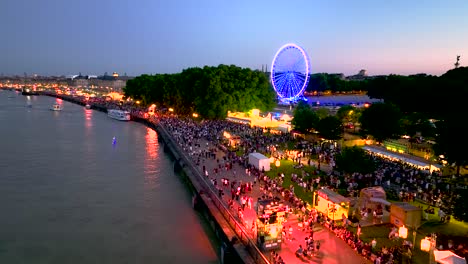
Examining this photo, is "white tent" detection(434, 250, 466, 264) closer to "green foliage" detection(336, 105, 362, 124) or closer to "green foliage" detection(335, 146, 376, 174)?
"green foliage" detection(335, 146, 376, 174)

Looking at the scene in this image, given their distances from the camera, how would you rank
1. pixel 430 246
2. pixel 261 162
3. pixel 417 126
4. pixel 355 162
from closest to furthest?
pixel 430 246 < pixel 355 162 < pixel 261 162 < pixel 417 126

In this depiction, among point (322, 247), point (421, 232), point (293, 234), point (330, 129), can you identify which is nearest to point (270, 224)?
point (293, 234)

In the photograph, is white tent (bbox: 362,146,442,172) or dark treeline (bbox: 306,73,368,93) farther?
dark treeline (bbox: 306,73,368,93)

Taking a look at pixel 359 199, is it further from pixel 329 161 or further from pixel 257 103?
pixel 257 103

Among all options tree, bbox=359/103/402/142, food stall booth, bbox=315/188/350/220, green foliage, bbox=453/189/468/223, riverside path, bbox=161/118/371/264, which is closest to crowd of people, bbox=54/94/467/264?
riverside path, bbox=161/118/371/264

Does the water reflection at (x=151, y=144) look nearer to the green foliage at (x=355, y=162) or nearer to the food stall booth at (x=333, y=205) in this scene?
the green foliage at (x=355, y=162)

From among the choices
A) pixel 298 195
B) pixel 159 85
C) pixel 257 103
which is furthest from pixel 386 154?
pixel 159 85

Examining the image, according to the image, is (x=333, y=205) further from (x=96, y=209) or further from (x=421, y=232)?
(x=96, y=209)
